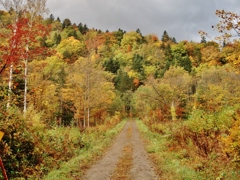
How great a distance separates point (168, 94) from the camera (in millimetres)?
34781

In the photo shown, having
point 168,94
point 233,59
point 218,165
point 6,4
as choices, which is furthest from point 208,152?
point 168,94

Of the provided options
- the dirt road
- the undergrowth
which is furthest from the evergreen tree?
the dirt road

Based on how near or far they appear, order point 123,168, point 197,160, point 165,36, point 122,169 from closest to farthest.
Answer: point 197,160 → point 122,169 → point 123,168 → point 165,36

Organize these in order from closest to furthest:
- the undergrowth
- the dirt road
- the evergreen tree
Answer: the undergrowth, the dirt road, the evergreen tree

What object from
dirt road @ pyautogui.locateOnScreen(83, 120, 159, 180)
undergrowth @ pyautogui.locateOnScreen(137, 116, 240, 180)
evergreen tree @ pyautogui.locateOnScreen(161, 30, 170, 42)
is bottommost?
dirt road @ pyautogui.locateOnScreen(83, 120, 159, 180)

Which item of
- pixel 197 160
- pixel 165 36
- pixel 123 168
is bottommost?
pixel 123 168

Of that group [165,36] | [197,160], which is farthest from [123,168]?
[165,36]

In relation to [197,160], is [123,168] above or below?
below

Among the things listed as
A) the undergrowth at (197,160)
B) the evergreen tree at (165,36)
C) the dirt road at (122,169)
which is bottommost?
the dirt road at (122,169)

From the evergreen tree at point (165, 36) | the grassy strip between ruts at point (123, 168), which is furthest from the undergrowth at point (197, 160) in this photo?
the evergreen tree at point (165, 36)

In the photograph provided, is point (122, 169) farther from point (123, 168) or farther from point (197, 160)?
point (197, 160)

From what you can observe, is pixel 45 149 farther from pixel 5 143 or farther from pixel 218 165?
pixel 218 165

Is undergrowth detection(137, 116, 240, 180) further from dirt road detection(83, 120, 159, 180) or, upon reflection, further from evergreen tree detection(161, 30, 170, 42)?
evergreen tree detection(161, 30, 170, 42)

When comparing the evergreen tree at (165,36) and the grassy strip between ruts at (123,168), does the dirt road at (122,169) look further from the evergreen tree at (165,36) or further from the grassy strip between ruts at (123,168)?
the evergreen tree at (165,36)
